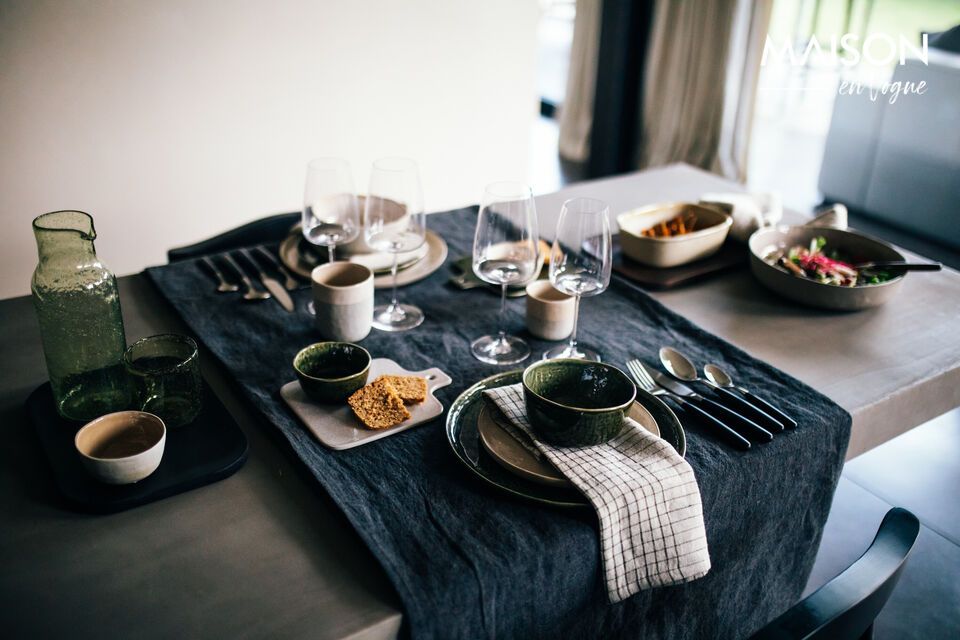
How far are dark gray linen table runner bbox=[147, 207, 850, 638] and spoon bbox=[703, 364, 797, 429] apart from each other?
0.9 inches

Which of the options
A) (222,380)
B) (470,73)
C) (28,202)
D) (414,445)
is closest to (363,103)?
(470,73)

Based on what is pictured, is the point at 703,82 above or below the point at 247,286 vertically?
above

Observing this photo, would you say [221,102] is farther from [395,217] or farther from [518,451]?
[518,451]

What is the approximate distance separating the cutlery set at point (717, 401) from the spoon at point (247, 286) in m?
0.64

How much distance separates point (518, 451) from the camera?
0.94m

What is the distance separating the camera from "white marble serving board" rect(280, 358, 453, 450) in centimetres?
99

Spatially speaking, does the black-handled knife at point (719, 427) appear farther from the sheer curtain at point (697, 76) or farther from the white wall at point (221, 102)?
the sheer curtain at point (697, 76)

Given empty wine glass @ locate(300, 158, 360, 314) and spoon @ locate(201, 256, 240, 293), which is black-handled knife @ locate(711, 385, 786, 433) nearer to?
empty wine glass @ locate(300, 158, 360, 314)

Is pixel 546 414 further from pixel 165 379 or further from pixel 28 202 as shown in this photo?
pixel 28 202

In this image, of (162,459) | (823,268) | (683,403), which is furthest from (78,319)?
(823,268)

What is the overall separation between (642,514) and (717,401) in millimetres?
293

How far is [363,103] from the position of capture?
2.85m

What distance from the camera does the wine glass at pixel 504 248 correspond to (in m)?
1.15

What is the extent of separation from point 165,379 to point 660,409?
2.10ft
